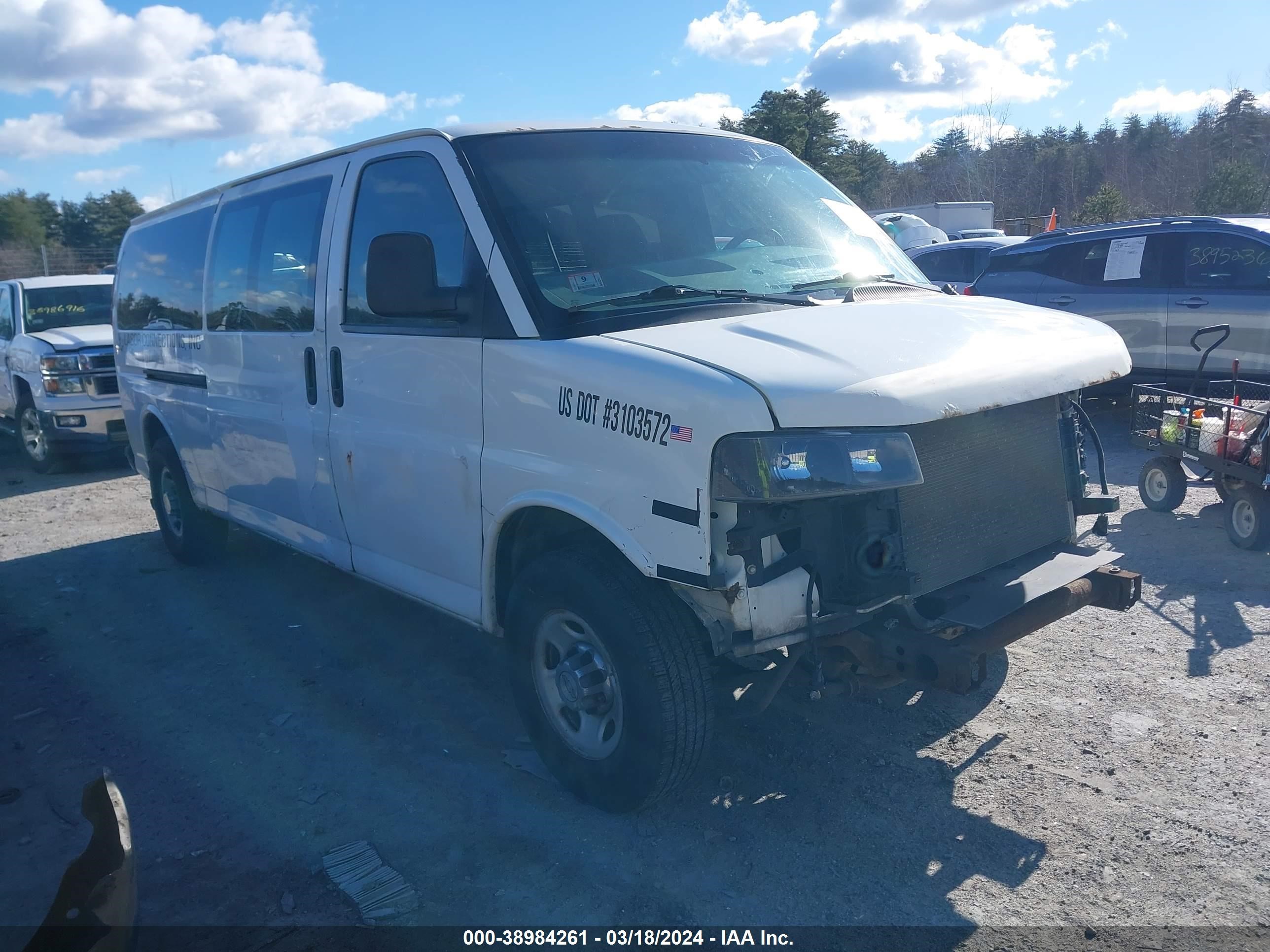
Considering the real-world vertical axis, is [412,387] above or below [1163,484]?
above

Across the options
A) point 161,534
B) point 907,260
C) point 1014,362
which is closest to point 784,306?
point 1014,362

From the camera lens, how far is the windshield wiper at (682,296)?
3.49m

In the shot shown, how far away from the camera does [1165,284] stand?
30.9 ft

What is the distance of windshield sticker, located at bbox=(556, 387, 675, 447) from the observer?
9.59 feet

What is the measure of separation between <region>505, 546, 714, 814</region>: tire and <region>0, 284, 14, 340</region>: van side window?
1060cm

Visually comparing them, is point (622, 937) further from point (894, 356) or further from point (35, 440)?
point (35, 440)

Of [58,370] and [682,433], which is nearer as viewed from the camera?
[682,433]

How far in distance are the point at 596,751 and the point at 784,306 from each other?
1745 mm

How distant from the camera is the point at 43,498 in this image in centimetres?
977

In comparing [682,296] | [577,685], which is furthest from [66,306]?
[577,685]

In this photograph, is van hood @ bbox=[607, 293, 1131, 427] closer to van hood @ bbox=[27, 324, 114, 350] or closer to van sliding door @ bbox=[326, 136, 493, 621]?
van sliding door @ bbox=[326, 136, 493, 621]

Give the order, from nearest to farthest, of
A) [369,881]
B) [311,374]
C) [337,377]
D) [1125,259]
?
[369,881], [337,377], [311,374], [1125,259]

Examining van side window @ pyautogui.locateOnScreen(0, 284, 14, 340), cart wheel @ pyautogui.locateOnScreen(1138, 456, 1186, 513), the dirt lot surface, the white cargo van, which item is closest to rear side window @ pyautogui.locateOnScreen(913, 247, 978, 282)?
cart wheel @ pyautogui.locateOnScreen(1138, 456, 1186, 513)

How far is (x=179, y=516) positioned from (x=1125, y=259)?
8832 mm
